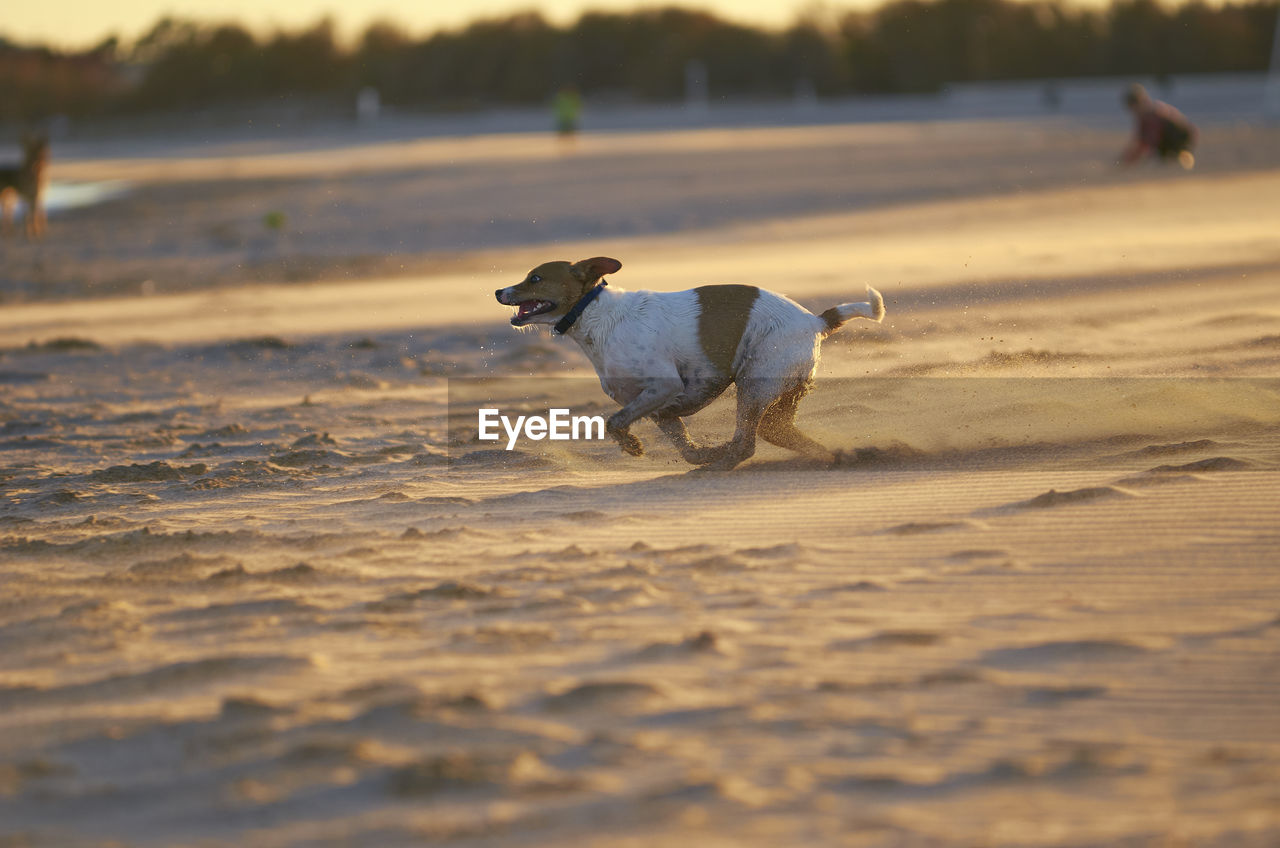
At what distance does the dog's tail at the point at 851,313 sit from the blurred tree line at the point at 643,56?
58037 mm

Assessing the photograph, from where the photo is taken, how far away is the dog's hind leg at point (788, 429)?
7.55 m

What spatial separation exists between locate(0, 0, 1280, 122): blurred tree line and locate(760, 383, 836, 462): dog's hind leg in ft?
189

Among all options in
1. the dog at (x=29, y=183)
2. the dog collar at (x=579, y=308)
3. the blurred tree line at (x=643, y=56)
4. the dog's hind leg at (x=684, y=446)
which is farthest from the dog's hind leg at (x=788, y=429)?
the blurred tree line at (x=643, y=56)

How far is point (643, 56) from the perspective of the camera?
69.6m

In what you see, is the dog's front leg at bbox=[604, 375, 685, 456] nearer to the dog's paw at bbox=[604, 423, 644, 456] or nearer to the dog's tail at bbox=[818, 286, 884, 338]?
the dog's paw at bbox=[604, 423, 644, 456]

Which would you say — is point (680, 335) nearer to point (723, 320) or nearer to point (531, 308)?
point (723, 320)

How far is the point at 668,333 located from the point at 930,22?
207 feet

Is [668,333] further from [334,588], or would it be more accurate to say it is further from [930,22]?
[930,22]

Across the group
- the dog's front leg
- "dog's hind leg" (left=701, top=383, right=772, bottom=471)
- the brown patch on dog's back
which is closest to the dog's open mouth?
the dog's front leg

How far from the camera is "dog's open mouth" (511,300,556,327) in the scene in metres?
7.52

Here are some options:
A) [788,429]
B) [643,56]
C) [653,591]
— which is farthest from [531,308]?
[643,56]

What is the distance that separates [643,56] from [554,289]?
211 feet

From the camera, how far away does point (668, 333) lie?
7.41m

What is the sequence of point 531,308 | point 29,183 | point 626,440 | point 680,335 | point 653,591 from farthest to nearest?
point 29,183 < point 626,440 < point 531,308 < point 680,335 < point 653,591
